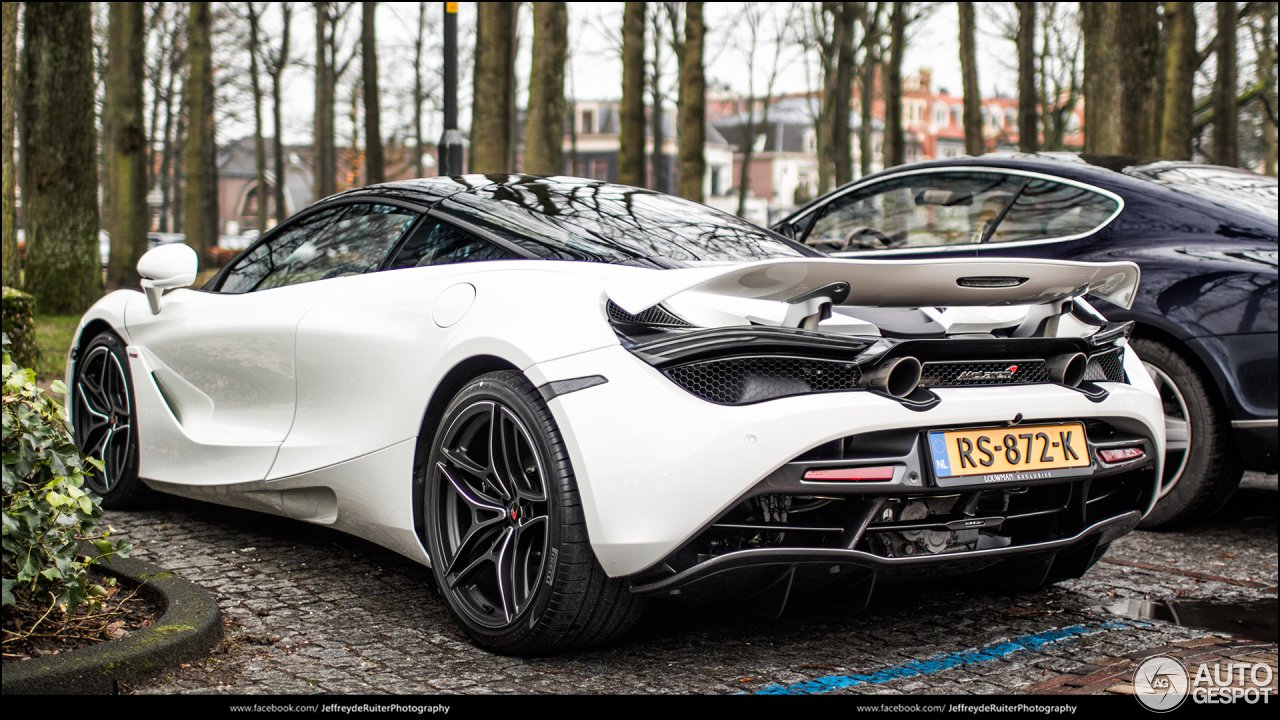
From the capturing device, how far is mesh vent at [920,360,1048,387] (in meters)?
2.83

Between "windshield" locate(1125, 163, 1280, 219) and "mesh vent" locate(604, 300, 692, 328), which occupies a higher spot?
"windshield" locate(1125, 163, 1280, 219)

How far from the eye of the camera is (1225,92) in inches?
809

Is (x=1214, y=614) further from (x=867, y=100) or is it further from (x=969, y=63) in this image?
(x=867, y=100)

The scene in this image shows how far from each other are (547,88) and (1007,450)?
988 cm

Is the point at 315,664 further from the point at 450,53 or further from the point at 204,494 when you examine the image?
the point at 450,53

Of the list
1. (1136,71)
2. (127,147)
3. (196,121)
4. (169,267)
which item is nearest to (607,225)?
(169,267)

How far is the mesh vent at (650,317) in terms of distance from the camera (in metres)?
2.72

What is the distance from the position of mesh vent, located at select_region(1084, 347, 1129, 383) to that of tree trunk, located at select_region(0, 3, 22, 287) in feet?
32.4

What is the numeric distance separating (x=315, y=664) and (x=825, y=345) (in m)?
1.49

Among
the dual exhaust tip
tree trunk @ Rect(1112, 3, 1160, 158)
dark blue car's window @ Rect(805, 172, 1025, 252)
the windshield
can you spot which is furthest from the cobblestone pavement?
tree trunk @ Rect(1112, 3, 1160, 158)

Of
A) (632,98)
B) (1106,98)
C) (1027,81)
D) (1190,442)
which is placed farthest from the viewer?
(1027,81)

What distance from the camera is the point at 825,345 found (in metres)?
2.67

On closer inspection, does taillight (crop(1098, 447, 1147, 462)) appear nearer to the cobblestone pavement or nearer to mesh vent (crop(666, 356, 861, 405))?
the cobblestone pavement

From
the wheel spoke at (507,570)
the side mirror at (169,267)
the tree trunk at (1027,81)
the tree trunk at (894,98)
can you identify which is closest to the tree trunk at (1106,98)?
the side mirror at (169,267)
